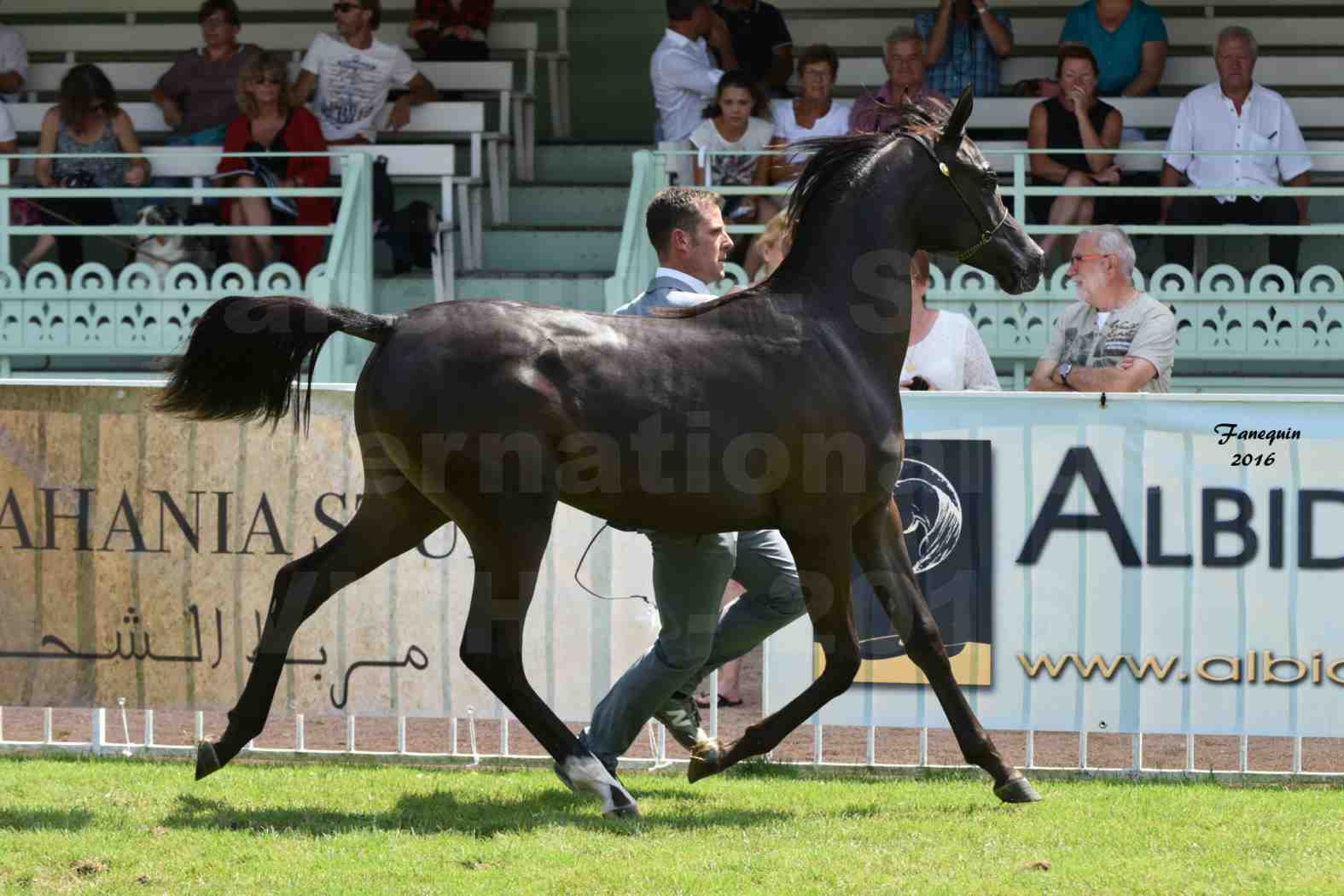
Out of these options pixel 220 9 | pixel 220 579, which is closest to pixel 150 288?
pixel 220 9

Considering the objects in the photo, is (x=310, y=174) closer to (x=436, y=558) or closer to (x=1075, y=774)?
(x=436, y=558)

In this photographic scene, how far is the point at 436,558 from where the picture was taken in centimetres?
676

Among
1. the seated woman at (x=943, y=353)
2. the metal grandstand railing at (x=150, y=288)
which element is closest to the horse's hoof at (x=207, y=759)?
the seated woman at (x=943, y=353)

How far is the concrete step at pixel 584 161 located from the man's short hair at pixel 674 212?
7752 millimetres

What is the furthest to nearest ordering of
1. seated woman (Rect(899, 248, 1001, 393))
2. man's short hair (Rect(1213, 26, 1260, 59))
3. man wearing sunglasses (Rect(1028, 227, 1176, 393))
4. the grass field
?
man's short hair (Rect(1213, 26, 1260, 59))
man wearing sunglasses (Rect(1028, 227, 1176, 393))
seated woman (Rect(899, 248, 1001, 393))
the grass field

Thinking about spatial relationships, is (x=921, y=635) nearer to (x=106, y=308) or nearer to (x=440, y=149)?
(x=106, y=308)

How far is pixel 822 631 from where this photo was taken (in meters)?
5.65

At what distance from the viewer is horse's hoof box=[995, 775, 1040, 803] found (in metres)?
5.73

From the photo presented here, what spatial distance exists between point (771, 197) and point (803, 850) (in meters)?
6.96

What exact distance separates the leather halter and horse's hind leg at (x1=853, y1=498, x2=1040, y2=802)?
87 cm

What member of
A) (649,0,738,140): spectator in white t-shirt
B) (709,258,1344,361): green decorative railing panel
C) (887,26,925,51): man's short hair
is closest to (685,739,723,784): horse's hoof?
(709,258,1344,361): green decorative railing panel

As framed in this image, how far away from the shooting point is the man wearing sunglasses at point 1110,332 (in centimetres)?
769

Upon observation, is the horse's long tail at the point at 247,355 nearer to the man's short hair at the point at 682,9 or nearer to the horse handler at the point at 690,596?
the horse handler at the point at 690,596

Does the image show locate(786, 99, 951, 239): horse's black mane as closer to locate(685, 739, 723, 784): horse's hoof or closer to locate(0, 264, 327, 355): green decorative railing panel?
locate(685, 739, 723, 784): horse's hoof
